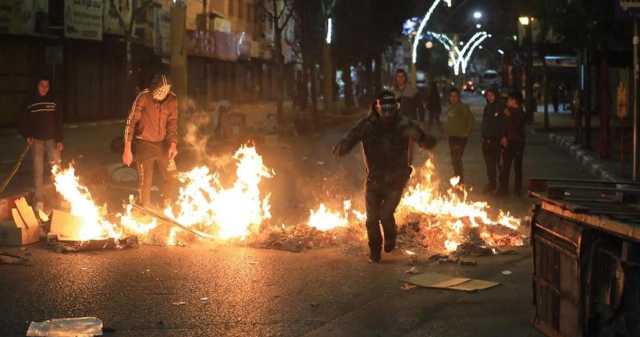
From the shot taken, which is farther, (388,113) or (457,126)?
(457,126)

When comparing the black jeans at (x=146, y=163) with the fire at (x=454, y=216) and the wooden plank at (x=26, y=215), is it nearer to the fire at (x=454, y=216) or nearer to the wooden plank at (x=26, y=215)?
the wooden plank at (x=26, y=215)

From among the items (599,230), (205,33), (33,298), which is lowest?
(33,298)

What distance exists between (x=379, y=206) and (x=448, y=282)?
4.93 feet

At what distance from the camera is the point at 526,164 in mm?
20656

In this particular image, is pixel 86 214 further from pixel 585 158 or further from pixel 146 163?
pixel 585 158

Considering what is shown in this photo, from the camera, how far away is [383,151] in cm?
930

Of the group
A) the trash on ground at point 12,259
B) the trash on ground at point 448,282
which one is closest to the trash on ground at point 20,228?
the trash on ground at point 12,259

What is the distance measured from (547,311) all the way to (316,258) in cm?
355

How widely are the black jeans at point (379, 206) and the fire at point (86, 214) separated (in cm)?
277

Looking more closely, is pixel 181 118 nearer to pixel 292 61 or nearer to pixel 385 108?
pixel 385 108

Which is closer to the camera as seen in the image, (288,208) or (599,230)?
(599,230)

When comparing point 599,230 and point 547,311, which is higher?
point 599,230

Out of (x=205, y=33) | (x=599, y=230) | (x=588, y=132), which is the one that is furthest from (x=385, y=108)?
(x=205, y=33)

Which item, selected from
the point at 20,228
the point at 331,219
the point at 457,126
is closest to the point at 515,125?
the point at 457,126
